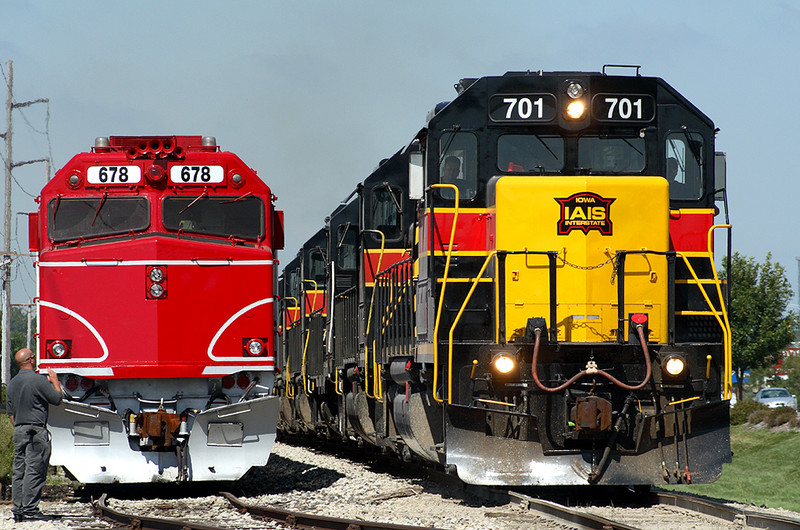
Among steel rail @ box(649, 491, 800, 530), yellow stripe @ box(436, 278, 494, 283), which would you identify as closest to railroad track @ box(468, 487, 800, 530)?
steel rail @ box(649, 491, 800, 530)

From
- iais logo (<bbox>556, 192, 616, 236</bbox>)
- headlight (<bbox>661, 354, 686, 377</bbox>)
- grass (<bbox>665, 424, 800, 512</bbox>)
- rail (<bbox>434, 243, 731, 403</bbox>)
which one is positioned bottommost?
grass (<bbox>665, 424, 800, 512</bbox>)

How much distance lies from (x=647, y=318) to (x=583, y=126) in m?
1.92

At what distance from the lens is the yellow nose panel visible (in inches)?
357

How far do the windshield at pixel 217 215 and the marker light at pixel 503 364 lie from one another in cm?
357

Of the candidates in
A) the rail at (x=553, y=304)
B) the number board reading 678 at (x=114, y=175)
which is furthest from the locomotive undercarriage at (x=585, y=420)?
the number board reading 678 at (x=114, y=175)

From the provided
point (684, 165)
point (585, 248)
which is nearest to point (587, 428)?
point (585, 248)

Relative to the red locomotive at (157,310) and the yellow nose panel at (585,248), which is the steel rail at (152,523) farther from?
the yellow nose panel at (585,248)

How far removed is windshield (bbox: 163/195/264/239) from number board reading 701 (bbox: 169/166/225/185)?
7.6 inches

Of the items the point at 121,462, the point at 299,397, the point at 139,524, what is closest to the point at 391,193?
the point at 121,462

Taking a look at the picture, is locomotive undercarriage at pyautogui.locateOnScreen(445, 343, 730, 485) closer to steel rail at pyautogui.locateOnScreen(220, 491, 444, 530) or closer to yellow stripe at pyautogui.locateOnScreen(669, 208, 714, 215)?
steel rail at pyautogui.locateOnScreen(220, 491, 444, 530)

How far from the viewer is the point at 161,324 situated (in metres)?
10.7

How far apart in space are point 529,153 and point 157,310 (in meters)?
4.24

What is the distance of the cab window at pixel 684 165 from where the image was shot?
9539mm

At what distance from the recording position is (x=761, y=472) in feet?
67.1
